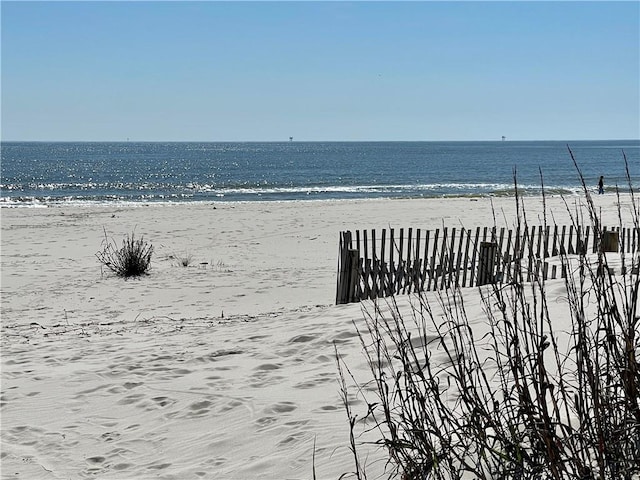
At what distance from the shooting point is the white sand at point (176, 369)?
429 centimetres

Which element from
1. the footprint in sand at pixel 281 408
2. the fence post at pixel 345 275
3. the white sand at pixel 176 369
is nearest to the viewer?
the white sand at pixel 176 369

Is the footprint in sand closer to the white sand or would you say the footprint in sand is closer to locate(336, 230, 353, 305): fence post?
the white sand

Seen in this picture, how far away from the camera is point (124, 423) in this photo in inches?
195

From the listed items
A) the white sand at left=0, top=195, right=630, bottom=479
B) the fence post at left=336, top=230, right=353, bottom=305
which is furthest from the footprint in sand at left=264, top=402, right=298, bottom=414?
the fence post at left=336, top=230, right=353, bottom=305

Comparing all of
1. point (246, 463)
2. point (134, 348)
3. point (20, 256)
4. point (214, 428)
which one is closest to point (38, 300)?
point (134, 348)

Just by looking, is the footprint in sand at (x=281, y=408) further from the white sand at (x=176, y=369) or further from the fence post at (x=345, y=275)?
the fence post at (x=345, y=275)

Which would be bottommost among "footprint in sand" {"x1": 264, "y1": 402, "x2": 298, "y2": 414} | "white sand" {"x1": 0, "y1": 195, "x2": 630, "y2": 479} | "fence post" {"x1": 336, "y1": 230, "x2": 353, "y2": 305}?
"white sand" {"x1": 0, "y1": 195, "x2": 630, "y2": 479}

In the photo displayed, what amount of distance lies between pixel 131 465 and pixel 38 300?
691cm

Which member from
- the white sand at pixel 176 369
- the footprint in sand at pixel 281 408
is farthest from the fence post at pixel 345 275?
the footprint in sand at pixel 281 408

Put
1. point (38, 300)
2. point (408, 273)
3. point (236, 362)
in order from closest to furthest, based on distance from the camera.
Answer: point (236, 362)
point (408, 273)
point (38, 300)

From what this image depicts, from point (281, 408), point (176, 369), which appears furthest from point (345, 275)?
point (281, 408)

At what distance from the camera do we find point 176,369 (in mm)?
6066

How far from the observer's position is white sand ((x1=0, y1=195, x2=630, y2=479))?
14.1ft

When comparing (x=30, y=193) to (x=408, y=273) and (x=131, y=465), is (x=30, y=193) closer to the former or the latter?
(x=408, y=273)
